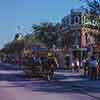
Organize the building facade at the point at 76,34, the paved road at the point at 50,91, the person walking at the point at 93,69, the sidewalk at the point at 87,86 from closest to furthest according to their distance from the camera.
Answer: the paved road at the point at 50,91
the sidewalk at the point at 87,86
the person walking at the point at 93,69
the building facade at the point at 76,34

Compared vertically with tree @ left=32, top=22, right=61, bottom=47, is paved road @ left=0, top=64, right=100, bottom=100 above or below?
below

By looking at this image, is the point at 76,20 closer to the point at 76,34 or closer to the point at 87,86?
the point at 76,34

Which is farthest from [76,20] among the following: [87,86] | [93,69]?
[87,86]

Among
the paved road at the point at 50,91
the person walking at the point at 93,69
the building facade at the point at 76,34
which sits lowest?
the paved road at the point at 50,91

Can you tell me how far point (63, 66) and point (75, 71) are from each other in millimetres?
17085

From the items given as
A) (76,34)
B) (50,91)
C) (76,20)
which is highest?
(76,20)

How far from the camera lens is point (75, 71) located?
5300 cm

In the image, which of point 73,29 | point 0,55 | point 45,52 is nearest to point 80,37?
point 73,29

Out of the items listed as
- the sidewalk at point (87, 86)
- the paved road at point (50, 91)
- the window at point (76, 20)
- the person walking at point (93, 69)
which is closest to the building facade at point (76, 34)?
the window at point (76, 20)

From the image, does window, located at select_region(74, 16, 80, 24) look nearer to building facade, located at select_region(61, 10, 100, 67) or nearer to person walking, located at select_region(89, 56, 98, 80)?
building facade, located at select_region(61, 10, 100, 67)

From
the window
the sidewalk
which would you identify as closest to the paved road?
the sidewalk

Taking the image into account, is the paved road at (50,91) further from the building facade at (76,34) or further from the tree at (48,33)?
the tree at (48,33)

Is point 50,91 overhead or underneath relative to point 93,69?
underneath

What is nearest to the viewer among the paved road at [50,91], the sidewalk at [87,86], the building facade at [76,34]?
the paved road at [50,91]
